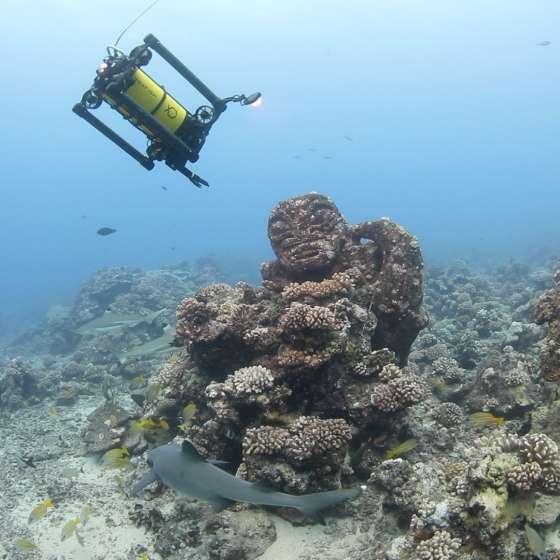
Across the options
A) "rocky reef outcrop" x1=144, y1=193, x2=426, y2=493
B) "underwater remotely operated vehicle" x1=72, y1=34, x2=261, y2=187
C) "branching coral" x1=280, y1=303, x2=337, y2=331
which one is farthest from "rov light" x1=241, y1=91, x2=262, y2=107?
"branching coral" x1=280, y1=303, x2=337, y2=331

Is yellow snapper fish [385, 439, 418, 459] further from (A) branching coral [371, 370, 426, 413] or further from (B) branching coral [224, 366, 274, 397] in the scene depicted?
(B) branching coral [224, 366, 274, 397]

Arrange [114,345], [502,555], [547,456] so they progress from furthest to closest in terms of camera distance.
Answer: [114,345]
[547,456]
[502,555]

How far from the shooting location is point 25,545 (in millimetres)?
6418

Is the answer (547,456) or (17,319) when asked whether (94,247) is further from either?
(547,456)

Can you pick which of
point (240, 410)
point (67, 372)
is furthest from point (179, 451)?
point (67, 372)

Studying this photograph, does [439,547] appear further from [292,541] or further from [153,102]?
[153,102]

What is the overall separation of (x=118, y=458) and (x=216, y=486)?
3462 mm

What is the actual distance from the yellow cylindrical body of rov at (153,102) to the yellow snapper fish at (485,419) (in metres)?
6.49

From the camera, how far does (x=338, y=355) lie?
700 centimetres

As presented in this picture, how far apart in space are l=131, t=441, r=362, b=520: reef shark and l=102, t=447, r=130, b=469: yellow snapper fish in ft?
7.63

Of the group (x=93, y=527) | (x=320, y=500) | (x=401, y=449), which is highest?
(x=401, y=449)

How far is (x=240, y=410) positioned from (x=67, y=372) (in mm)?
11977

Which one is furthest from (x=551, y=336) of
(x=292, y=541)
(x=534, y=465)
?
(x=292, y=541)

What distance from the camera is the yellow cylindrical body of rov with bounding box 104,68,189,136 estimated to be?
276 inches
